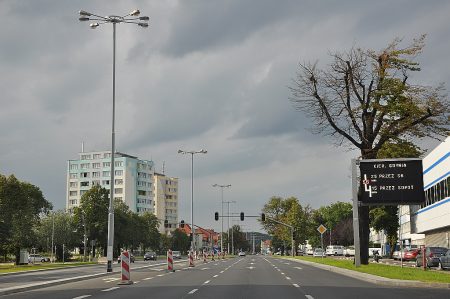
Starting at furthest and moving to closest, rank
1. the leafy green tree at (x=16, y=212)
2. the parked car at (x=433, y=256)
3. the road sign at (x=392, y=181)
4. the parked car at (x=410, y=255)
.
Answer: the leafy green tree at (x=16, y=212)
the parked car at (x=410, y=255)
the parked car at (x=433, y=256)
the road sign at (x=392, y=181)

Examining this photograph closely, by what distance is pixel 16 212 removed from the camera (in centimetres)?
5791

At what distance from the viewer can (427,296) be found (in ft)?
55.9

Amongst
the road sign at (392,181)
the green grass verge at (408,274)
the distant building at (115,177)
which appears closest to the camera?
the green grass verge at (408,274)

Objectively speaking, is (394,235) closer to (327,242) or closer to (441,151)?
A: (441,151)

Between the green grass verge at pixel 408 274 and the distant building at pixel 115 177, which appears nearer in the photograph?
the green grass verge at pixel 408 274

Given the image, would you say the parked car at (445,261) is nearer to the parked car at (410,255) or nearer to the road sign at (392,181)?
the road sign at (392,181)

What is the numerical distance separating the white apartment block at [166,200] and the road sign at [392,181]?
501 ft

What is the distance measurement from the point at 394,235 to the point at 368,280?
54.6 meters

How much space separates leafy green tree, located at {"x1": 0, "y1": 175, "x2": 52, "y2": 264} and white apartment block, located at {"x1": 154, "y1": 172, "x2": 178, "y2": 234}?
124 m

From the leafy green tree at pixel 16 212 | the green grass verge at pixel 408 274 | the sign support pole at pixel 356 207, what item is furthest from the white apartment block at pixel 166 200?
the green grass verge at pixel 408 274

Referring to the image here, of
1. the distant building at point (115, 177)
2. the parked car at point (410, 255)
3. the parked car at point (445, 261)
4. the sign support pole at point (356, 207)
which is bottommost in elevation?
the parked car at point (410, 255)

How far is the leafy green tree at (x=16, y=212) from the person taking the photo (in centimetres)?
5650

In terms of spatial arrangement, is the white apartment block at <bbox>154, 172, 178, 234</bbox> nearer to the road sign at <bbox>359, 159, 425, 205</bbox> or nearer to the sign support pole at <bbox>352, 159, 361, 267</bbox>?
the sign support pole at <bbox>352, 159, 361, 267</bbox>

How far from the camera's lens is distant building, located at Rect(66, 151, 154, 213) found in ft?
546
